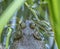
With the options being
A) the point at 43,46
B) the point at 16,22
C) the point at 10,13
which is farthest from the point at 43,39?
the point at 10,13

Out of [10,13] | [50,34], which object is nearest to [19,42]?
[50,34]

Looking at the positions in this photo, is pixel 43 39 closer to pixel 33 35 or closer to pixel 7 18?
pixel 33 35

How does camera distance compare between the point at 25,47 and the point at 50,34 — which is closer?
the point at 50,34

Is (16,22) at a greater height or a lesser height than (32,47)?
greater

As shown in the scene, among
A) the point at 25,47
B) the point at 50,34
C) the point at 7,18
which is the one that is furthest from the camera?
the point at 25,47

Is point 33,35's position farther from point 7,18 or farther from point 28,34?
point 7,18

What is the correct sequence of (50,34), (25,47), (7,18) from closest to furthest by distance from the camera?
(7,18)
(50,34)
(25,47)
